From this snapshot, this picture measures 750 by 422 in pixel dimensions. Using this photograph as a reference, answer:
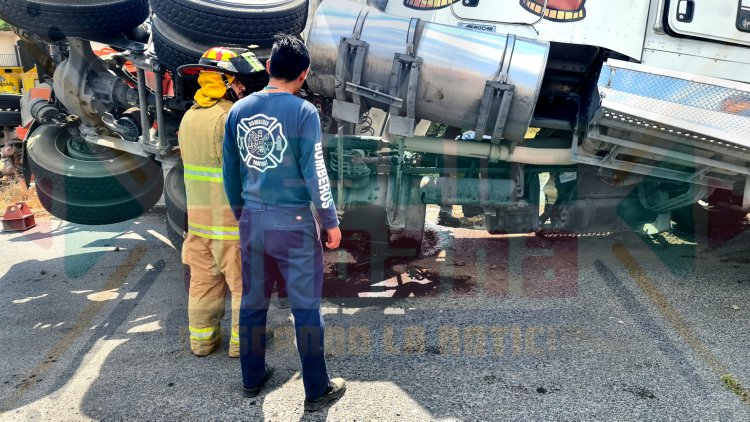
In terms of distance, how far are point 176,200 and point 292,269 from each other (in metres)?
1.76

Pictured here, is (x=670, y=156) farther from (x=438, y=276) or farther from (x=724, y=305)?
(x=438, y=276)

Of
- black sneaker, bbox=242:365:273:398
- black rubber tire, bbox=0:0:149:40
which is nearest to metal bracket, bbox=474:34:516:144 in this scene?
black sneaker, bbox=242:365:273:398

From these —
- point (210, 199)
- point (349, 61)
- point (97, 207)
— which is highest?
point (349, 61)

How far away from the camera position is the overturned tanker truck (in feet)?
11.1

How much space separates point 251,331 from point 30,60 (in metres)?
4.13

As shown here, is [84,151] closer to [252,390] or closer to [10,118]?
[10,118]

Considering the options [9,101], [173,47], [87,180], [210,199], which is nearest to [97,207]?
[87,180]

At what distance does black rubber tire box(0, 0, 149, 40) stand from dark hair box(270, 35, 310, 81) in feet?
6.96

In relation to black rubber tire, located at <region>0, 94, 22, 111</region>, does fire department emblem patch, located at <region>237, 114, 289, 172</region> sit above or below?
above

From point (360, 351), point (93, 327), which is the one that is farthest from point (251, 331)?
point (93, 327)

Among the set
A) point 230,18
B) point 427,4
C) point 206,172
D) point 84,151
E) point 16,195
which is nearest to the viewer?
point 206,172

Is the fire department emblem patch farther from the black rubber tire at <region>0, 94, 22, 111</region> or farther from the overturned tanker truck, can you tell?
the black rubber tire at <region>0, 94, 22, 111</region>

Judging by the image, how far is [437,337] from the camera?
11.0 feet

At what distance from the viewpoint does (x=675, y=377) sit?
2.87m
